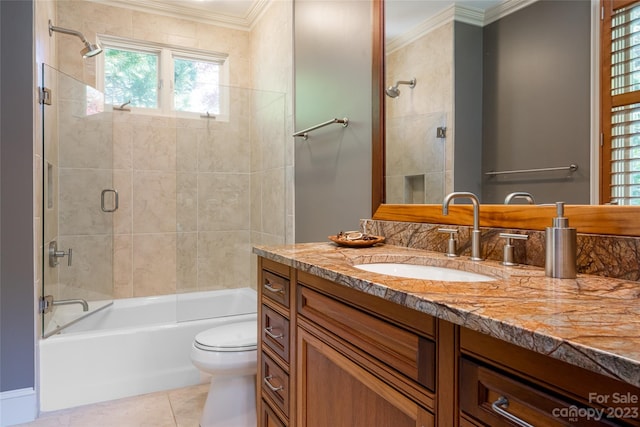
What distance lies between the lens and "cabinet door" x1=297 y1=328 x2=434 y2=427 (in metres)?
0.80

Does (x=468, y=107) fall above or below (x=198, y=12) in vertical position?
below

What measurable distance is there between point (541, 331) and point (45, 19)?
291 centimetres

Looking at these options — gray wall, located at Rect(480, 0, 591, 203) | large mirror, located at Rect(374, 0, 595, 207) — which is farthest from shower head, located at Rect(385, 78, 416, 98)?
gray wall, located at Rect(480, 0, 591, 203)

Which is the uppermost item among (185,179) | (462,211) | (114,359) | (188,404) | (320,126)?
(320,126)

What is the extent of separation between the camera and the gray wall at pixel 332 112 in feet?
6.19

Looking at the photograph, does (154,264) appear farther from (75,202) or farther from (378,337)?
(378,337)

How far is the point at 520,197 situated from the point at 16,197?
7.60 feet

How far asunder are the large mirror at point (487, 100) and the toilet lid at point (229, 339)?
0.94 meters

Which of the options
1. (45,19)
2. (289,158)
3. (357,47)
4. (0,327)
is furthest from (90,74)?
(357,47)

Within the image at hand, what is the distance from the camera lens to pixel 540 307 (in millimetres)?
636

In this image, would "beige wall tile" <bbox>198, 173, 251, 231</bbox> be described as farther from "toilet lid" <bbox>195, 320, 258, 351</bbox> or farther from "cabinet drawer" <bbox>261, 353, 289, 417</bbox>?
"cabinet drawer" <bbox>261, 353, 289, 417</bbox>

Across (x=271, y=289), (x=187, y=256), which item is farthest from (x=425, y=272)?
(x=187, y=256)

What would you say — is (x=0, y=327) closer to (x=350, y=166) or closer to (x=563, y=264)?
(x=350, y=166)

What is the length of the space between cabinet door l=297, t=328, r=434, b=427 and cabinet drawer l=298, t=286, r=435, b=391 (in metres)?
0.06
